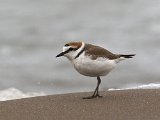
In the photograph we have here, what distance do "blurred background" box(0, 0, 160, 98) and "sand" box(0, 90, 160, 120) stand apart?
6.81 feet

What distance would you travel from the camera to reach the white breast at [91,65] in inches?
223

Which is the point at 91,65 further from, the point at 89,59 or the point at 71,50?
the point at 71,50

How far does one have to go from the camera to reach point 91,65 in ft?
18.6

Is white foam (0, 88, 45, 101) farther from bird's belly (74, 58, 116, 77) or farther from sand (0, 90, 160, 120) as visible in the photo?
bird's belly (74, 58, 116, 77)

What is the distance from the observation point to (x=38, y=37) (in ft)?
36.4

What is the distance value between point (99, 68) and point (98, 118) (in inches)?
32.0

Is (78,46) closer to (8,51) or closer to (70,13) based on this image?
(8,51)

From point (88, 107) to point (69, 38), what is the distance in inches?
214

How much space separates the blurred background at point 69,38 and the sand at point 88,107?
2.08 metres

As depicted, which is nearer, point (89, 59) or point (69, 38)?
point (89, 59)

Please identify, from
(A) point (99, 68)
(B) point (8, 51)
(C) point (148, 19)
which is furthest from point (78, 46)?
(C) point (148, 19)

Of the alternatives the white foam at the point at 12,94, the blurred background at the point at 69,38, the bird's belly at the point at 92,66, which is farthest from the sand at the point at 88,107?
the blurred background at the point at 69,38

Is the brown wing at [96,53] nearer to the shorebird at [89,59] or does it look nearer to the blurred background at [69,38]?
the shorebird at [89,59]

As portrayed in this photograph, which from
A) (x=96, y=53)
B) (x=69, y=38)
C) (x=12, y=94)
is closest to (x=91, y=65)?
(x=96, y=53)
